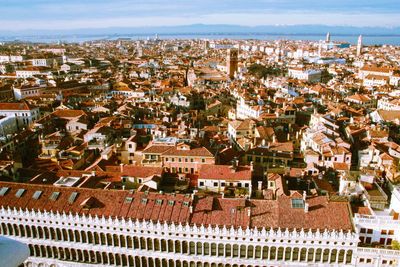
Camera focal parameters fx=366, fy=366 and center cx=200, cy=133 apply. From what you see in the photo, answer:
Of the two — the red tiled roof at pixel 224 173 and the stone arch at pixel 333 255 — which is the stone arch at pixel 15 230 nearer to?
the red tiled roof at pixel 224 173

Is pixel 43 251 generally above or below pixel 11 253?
below

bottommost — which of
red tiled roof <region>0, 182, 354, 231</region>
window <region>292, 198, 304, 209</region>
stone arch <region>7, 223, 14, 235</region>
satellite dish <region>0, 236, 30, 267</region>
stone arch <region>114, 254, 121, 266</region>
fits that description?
stone arch <region>114, 254, 121, 266</region>

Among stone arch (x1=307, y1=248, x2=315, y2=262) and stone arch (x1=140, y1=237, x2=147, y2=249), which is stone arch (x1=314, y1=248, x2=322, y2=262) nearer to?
stone arch (x1=307, y1=248, x2=315, y2=262)

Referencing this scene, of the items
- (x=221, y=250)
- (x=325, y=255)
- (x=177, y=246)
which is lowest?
(x=221, y=250)

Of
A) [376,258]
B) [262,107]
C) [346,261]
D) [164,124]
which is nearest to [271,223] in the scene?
[346,261]

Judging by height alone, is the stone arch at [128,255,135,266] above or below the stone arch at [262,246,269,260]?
below

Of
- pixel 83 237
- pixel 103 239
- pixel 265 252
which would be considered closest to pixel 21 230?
pixel 83 237

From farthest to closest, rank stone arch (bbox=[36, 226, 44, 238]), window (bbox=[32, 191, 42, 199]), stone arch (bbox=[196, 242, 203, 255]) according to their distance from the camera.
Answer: window (bbox=[32, 191, 42, 199]), stone arch (bbox=[36, 226, 44, 238]), stone arch (bbox=[196, 242, 203, 255])

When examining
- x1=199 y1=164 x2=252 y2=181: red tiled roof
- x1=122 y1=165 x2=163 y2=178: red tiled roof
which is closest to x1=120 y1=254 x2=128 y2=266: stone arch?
x1=122 y1=165 x2=163 y2=178: red tiled roof

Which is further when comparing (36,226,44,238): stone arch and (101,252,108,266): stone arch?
(36,226,44,238): stone arch

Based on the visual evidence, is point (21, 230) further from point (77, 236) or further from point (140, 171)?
point (140, 171)

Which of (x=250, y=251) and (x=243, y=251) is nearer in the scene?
(x=250, y=251)
